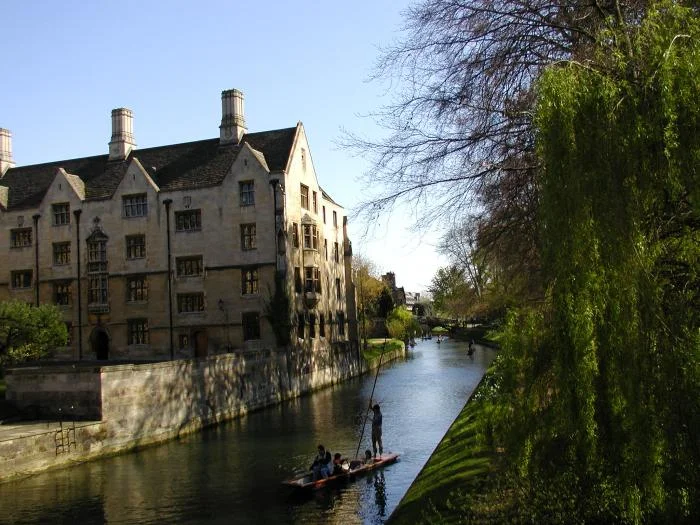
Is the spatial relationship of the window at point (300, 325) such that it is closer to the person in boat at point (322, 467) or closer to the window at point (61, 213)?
the window at point (61, 213)

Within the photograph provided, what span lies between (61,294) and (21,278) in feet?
11.2

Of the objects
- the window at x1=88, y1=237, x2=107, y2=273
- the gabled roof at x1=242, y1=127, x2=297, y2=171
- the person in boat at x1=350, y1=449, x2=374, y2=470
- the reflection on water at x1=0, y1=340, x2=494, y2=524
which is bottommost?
the reflection on water at x1=0, y1=340, x2=494, y2=524

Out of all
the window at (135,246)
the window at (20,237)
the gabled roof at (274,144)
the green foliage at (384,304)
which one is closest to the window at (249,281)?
the gabled roof at (274,144)

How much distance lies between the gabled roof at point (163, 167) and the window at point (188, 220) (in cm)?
149

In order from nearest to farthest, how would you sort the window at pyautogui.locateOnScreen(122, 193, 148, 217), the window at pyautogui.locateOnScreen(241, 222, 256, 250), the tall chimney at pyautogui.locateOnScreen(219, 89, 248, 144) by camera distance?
the window at pyautogui.locateOnScreen(241, 222, 256, 250) < the window at pyautogui.locateOnScreen(122, 193, 148, 217) < the tall chimney at pyautogui.locateOnScreen(219, 89, 248, 144)

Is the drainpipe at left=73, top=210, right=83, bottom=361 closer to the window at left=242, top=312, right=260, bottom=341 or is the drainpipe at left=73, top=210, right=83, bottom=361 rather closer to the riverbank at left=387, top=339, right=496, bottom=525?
the window at left=242, top=312, right=260, bottom=341

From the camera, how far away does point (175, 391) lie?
27172 mm

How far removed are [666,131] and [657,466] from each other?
3.37 meters

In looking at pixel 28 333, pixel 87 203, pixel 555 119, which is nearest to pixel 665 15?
pixel 555 119

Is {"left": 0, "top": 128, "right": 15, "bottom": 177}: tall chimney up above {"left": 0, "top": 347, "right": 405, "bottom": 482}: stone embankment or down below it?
above

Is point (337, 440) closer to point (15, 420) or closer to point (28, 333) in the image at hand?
point (15, 420)

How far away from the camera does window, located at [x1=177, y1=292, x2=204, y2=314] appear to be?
133ft

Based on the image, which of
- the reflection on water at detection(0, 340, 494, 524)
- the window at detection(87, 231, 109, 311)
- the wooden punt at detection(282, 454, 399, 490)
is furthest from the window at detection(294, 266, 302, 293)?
the wooden punt at detection(282, 454, 399, 490)

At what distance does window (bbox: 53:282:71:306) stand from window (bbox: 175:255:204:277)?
25.5 ft
